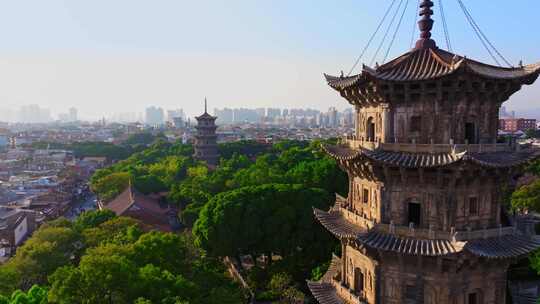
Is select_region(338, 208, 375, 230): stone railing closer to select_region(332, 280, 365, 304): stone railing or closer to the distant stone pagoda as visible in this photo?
select_region(332, 280, 365, 304): stone railing

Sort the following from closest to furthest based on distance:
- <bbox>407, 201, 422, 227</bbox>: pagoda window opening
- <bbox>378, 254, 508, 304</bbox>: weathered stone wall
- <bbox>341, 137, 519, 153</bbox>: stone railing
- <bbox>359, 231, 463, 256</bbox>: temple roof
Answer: <bbox>359, 231, 463, 256</bbox>: temple roof, <bbox>341, 137, 519, 153</bbox>: stone railing, <bbox>378, 254, 508, 304</bbox>: weathered stone wall, <bbox>407, 201, 422, 227</bbox>: pagoda window opening

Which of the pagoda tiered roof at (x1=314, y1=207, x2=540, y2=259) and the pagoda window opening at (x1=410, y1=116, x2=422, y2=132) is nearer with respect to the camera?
the pagoda tiered roof at (x1=314, y1=207, x2=540, y2=259)

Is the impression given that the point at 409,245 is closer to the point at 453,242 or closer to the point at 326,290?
the point at 453,242

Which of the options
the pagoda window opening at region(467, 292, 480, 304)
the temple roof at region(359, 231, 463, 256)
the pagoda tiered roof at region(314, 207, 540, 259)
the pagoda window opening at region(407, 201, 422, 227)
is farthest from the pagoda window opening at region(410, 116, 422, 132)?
the pagoda window opening at region(467, 292, 480, 304)

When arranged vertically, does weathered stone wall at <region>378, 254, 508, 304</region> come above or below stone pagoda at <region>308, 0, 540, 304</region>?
below

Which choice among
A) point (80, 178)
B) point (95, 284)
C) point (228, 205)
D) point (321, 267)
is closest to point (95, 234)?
point (228, 205)

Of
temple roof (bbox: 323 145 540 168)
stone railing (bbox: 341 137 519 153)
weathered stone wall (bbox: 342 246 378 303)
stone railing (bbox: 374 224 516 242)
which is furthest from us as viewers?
weathered stone wall (bbox: 342 246 378 303)
